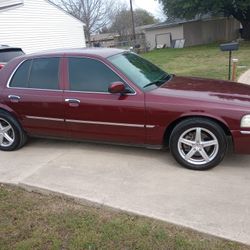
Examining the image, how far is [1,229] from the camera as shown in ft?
11.9

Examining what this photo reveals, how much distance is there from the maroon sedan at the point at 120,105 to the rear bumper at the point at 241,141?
1 centimetres

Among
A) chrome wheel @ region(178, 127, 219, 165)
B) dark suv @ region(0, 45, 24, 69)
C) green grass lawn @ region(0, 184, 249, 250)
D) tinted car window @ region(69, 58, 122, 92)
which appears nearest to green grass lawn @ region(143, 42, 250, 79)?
dark suv @ region(0, 45, 24, 69)

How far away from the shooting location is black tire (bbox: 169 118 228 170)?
4512mm

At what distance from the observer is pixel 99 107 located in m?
5.02

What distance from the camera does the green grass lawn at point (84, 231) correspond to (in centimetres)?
326

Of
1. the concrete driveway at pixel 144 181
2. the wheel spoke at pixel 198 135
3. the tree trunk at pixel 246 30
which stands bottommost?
the tree trunk at pixel 246 30

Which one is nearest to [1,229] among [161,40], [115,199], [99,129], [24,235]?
[24,235]

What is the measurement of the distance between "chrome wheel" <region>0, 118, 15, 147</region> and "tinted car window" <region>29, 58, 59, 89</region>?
793mm

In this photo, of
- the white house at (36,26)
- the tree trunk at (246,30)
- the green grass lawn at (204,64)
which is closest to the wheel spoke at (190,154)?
the green grass lawn at (204,64)

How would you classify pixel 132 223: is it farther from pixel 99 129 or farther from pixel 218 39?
pixel 218 39

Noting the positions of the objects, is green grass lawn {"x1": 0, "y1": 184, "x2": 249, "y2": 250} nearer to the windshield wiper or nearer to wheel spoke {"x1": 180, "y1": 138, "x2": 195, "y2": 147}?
wheel spoke {"x1": 180, "y1": 138, "x2": 195, "y2": 147}

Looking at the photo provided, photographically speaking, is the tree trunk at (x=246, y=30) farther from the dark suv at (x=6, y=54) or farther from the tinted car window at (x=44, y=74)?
the tinted car window at (x=44, y=74)

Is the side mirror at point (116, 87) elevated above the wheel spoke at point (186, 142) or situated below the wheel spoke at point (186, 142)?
above

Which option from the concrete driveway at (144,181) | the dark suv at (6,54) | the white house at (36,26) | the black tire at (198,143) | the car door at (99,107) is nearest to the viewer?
the concrete driveway at (144,181)
